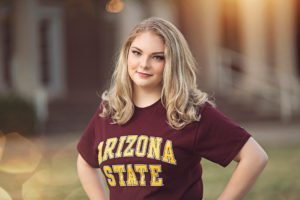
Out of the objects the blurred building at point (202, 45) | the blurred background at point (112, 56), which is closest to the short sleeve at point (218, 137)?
the blurred background at point (112, 56)

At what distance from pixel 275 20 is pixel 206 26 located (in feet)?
6.12

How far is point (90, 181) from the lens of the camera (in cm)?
332

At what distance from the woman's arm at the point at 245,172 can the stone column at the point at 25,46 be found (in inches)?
615

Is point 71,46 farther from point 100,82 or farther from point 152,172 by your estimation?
point 152,172

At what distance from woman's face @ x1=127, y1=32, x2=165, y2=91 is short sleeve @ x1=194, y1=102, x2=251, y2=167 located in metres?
0.23

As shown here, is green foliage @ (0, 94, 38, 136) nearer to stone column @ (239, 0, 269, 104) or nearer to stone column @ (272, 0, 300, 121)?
stone column @ (239, 0, 269, 104)

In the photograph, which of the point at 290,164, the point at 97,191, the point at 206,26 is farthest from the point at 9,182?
the point at 206,26

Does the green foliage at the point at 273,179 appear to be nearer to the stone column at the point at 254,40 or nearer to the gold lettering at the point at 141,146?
the gold lettering at the point at 141,146

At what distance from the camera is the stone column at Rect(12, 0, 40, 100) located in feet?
60.9

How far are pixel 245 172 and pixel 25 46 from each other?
16.1 meters

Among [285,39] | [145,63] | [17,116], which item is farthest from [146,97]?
[285,39]

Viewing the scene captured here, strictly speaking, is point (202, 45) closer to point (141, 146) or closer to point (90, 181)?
point (90, 181)

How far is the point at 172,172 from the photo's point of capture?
3.02 metres

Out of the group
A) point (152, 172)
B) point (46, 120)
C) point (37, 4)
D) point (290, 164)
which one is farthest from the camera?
point (37, 4)
